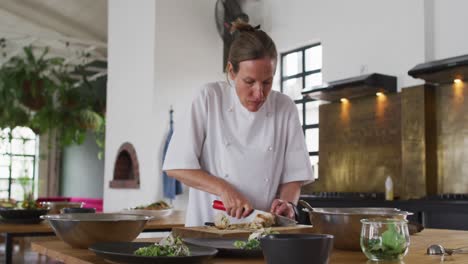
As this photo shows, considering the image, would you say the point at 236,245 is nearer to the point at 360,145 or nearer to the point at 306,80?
the point at 360,145

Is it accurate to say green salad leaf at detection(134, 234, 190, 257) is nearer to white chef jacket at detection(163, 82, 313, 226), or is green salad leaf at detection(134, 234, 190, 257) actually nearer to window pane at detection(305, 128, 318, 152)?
white chef jacket at detection(163, 82, 313, 226)

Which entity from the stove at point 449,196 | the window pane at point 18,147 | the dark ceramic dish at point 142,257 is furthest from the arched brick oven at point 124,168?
the window pane at point 18,147

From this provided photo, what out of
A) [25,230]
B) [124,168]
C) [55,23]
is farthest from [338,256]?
[55,23]

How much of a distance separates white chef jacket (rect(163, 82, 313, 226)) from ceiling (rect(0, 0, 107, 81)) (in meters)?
8.78

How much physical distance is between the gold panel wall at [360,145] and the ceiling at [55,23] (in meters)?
5.85

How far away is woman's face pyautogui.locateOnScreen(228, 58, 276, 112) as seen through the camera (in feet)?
6.88

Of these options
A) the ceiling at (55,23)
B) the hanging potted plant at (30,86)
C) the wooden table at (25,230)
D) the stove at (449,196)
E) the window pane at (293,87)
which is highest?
the ceiling at (55,23)

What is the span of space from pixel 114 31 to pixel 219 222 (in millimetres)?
7322

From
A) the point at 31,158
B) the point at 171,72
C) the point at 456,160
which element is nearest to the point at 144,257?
the point at 456,160

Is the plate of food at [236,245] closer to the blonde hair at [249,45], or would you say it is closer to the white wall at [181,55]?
the blonde hair at [249,45]

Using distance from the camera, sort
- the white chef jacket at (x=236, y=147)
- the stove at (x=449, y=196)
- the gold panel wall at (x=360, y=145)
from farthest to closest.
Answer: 1. the gold panel wall at (x=360, y=145)
2. the stove at (x=449, y=196)
3. the white chef jacket at (x=236, y=147)

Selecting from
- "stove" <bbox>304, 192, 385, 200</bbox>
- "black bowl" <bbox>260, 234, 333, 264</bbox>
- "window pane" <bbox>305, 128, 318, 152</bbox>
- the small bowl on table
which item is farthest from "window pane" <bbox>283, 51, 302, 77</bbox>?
"black bowl" <bbox>260, 234, 333, 264</bbox>

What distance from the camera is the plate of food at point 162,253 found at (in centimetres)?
111

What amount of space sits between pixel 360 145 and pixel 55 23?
809 centimetres
